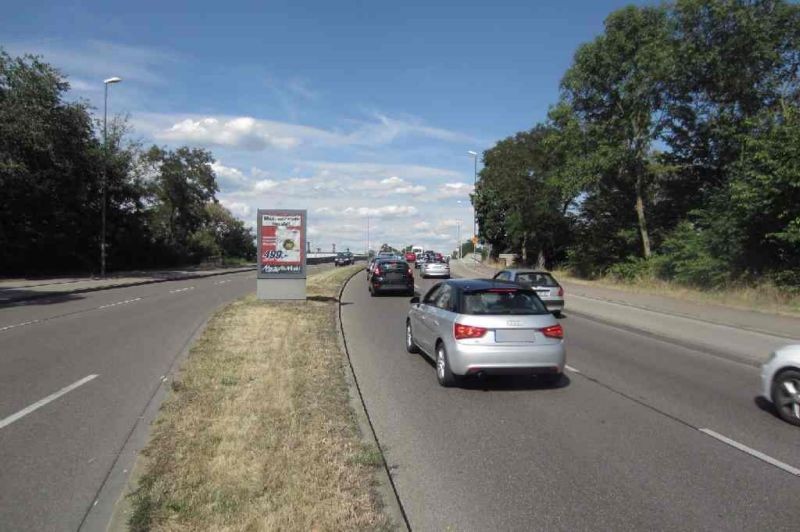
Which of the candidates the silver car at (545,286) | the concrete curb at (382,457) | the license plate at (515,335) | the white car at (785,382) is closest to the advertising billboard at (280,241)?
the silver car at (545,286)

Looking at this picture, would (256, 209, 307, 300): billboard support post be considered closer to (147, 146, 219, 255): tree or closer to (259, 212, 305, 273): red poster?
(259, 212, 305, 273): red poster

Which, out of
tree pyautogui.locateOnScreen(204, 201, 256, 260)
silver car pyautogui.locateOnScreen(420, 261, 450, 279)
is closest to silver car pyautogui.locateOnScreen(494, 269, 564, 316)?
silver car pyautogui.locateOnScreen(420, 261, 450, 279)

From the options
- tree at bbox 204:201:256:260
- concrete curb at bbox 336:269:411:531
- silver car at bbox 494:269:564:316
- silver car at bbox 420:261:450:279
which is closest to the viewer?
concrete curb at bbox 336:269:411:531

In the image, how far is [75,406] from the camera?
709 centimetres

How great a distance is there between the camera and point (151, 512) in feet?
13.3

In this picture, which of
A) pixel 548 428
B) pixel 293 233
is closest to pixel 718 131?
pixel 293 233

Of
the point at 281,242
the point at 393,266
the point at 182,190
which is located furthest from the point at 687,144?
the point at 182,190

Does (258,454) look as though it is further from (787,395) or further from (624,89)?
(624,89)

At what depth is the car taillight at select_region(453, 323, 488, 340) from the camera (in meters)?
8.14

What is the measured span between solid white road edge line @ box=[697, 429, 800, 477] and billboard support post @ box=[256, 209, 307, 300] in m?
15.1

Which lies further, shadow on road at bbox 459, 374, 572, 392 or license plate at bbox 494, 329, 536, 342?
shadow on road at bbox 459, 374, 572, 392

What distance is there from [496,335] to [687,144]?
107 ft

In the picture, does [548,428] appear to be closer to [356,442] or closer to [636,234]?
[356,442]

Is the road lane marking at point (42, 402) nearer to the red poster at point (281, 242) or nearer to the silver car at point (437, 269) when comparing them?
the red poster at point (281, 242)
